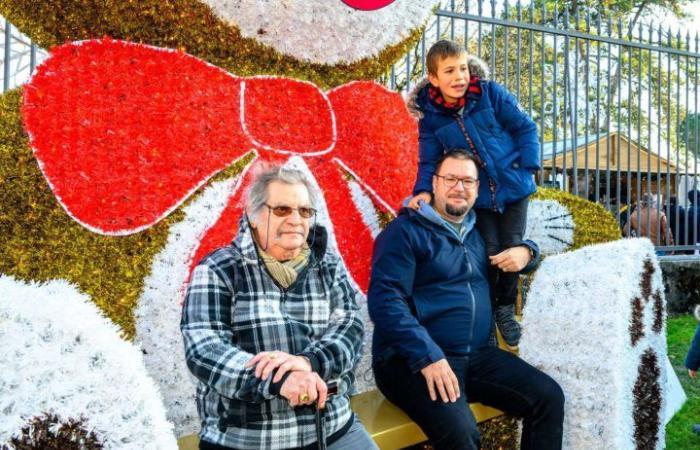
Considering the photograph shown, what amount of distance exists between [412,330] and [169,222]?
96 centimetres

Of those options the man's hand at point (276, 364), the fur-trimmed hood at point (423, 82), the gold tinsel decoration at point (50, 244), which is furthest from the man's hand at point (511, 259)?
the gold tinsel decoration at point (50, 244)

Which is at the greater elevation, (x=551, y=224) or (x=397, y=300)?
(x=551, y=224)

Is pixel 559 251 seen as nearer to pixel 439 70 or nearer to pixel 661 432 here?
pixel 661 432

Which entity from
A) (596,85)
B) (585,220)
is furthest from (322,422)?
(596,85)

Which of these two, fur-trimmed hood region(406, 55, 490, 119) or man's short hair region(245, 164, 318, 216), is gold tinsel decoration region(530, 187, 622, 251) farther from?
man's short hair region(245, 164, 318, 216)

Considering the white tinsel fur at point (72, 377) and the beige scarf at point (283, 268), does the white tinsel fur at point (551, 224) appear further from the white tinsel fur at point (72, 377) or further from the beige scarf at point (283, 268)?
the white tinsel fur at point (72, 377)

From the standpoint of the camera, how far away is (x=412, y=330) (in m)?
2.42

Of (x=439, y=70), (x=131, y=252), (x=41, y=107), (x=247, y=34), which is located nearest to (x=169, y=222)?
(x=131, y=252)

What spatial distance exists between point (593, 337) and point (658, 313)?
0.51 metres

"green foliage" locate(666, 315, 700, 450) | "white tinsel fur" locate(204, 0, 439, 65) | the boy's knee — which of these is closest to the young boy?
"white tinsel fur" locate(204, 0, 439, 65)

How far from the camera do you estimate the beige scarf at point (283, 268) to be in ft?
6.49

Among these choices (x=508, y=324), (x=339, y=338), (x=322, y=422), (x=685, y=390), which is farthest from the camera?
(x=685, y=390)

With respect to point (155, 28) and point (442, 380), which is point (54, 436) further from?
point (155, 28)

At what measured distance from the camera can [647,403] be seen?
288 centimetres
